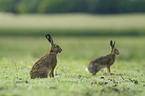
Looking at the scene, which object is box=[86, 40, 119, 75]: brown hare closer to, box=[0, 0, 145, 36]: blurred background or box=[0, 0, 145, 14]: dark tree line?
box=[0, 0, 145, 36]: blurred background

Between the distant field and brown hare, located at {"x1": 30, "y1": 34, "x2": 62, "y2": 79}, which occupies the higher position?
the distant field

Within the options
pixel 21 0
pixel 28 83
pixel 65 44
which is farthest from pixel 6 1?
pixel 28 83

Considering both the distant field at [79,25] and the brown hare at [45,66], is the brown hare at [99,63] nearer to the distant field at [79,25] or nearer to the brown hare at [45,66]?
the brown hare at [45,66]

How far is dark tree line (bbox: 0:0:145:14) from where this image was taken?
92.8ft

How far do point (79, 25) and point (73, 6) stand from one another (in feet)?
11.8

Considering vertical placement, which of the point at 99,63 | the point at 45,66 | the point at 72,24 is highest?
the point at 72,24

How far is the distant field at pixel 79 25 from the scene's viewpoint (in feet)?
85.1

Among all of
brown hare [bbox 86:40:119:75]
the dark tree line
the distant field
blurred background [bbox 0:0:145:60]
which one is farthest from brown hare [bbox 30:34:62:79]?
the dark tree line

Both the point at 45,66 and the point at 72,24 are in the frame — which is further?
the point at 72,24

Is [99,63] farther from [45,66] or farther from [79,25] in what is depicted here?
[79,25]

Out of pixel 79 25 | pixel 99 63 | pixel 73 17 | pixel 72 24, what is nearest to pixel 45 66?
pixel 99 63

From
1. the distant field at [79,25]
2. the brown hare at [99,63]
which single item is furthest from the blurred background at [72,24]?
the brown hare at [99,63]

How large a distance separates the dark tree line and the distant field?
73cm

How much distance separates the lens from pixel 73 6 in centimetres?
2994
